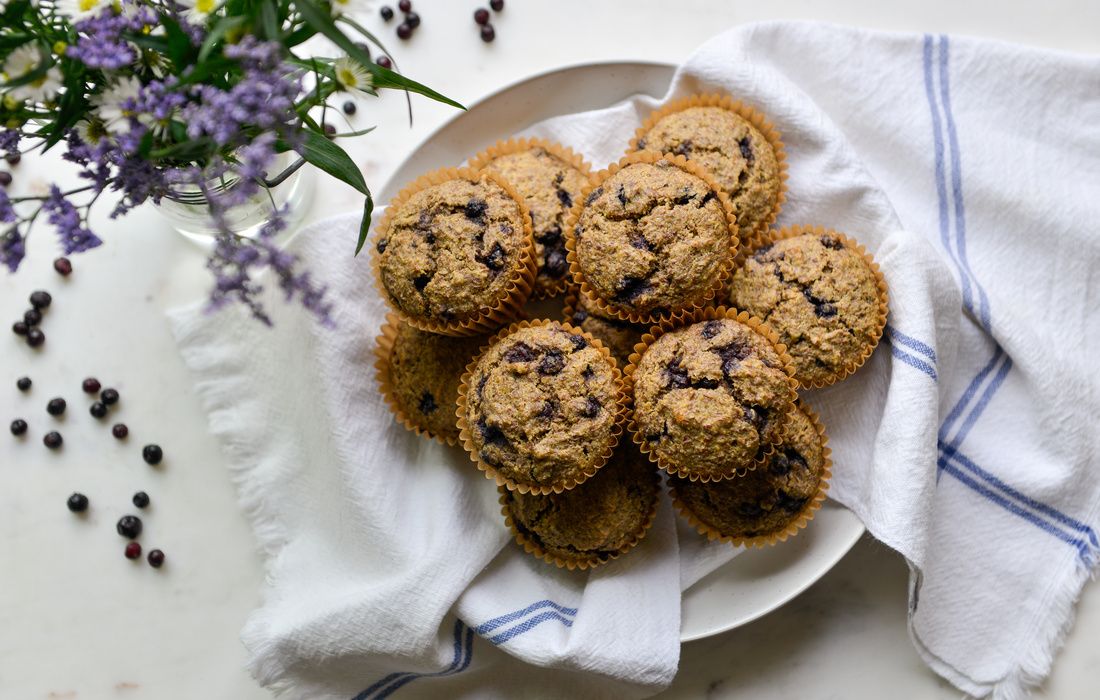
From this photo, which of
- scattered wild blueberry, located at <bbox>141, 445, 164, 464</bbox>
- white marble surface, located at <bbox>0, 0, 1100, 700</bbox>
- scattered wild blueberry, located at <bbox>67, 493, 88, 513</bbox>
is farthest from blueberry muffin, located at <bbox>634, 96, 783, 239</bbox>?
scattered wild blueberry, located at <bbox>67, 493, 88, 513</bbox>

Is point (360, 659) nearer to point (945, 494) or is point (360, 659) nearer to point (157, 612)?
point (157, 612)

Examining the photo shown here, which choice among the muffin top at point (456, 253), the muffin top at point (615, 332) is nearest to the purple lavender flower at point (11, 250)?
the muffin top at point (456, 253)

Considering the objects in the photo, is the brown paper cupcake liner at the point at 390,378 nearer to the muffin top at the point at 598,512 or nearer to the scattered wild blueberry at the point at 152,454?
the muffin top at the point at 598,512

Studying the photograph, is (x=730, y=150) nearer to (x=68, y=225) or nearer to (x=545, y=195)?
(x=545, y=195)

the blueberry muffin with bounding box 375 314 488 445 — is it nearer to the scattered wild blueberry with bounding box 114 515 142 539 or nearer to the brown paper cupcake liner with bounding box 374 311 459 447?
the brown paper cupcake liner with bounding box 374 311 459 447

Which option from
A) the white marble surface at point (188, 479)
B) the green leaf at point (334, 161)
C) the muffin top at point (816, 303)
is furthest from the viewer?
the white marble surface at point (188, 479)

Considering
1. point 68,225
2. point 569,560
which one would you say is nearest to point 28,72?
point 68,225

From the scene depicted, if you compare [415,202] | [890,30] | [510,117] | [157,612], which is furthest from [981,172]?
[157,612]
